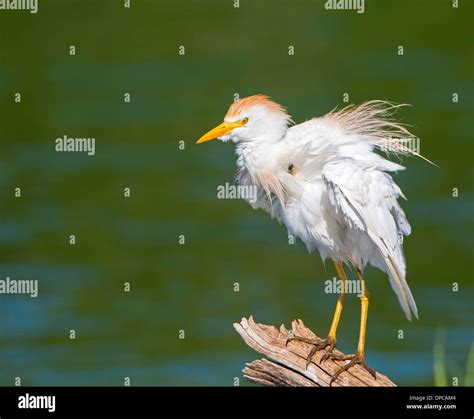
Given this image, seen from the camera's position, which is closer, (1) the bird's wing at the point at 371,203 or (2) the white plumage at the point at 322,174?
(1) the bird's wing at the point at 371,203

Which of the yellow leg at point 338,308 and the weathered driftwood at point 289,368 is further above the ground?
the yellow leg at point 338,308

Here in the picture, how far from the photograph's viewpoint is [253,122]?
782 centimetres

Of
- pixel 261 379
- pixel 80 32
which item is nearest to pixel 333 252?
pixel 261 379

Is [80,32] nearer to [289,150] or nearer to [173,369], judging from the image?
[173,369]

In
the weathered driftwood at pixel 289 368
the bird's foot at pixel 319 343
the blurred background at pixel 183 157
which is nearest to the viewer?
the weathered driftwood at pixel 289 368

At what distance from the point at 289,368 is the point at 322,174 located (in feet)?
4.13

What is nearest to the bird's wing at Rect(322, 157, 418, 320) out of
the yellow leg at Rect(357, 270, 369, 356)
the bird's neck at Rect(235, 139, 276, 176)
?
the yellow leg at Rect(357, 270, 369, 356)

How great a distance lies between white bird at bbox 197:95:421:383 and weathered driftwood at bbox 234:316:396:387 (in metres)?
0.15

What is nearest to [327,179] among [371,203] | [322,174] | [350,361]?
[322,174]

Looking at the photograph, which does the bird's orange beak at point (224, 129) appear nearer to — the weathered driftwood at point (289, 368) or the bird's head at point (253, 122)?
the bird's head at point (253, 122)

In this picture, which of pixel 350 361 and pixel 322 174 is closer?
pixel 350 361

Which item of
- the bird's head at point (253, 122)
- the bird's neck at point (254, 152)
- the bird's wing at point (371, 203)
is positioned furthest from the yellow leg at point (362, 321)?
the bird's head at point (253, 122)

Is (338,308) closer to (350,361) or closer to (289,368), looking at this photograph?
(350,361)

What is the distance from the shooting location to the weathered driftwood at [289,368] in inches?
285
